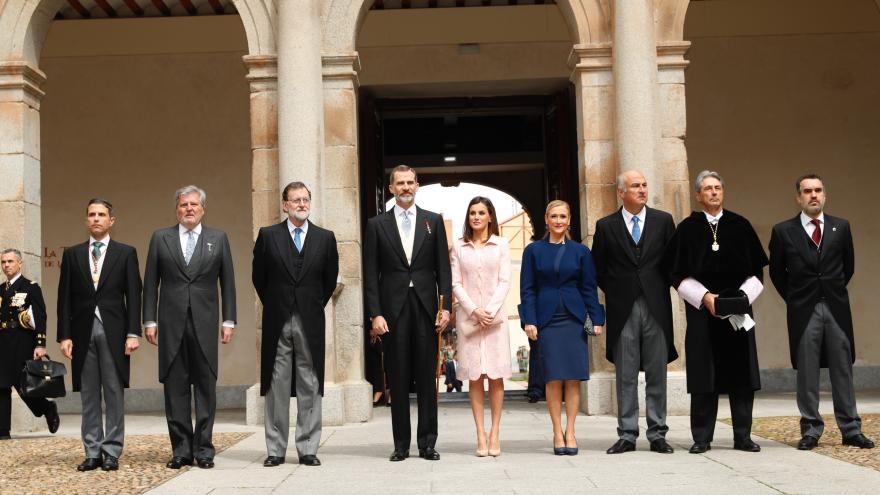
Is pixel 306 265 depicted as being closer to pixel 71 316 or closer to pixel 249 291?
pixel 71 316

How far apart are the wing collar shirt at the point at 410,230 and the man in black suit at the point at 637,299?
1.24m

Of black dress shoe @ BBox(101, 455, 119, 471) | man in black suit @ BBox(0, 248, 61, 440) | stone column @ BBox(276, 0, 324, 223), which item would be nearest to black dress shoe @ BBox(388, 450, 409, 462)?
black dress shoe @ BBox(101, 455, 119, 471)

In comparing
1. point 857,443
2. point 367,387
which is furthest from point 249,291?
point 857,443

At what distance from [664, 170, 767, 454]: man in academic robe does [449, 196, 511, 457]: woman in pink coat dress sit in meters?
1.14

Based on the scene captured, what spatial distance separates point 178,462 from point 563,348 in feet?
7.77

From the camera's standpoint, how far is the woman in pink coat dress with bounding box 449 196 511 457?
6.87 metres

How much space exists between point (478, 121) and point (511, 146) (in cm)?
69

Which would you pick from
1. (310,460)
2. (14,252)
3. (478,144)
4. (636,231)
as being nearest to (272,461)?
(310,460)

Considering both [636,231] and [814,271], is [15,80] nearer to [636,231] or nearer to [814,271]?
[636,231]

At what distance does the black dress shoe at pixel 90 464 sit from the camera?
677 cm

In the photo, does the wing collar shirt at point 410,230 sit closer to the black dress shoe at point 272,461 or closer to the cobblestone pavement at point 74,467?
the black dress shoe at point 272,461

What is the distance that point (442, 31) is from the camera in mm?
14250

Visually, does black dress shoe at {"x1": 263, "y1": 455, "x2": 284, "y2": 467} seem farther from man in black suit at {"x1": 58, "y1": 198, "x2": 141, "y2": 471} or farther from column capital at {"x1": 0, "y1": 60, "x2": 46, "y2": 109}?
column capital at {"x1": 0, "y1": 60, "x2": 46, "y2": 109}

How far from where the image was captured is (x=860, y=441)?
22.4 feet
